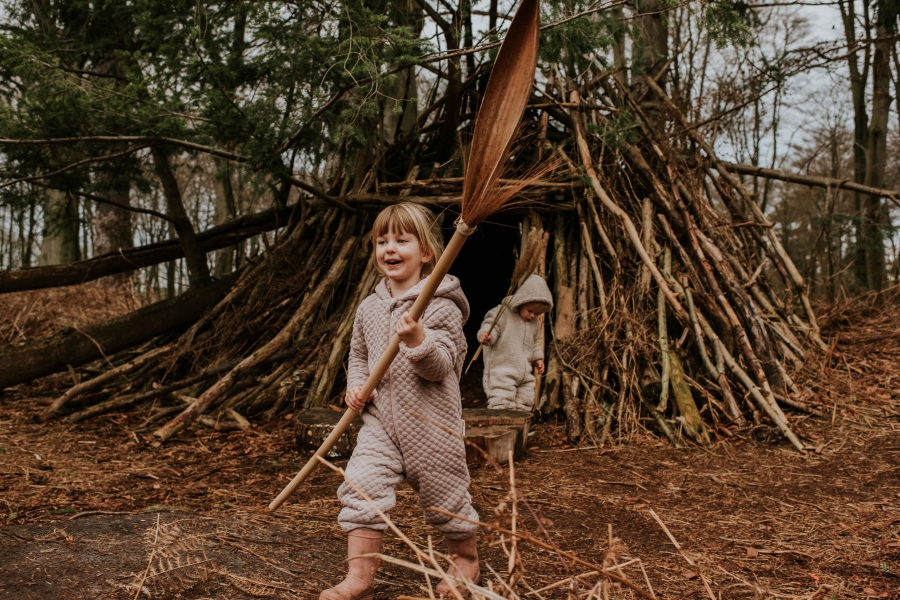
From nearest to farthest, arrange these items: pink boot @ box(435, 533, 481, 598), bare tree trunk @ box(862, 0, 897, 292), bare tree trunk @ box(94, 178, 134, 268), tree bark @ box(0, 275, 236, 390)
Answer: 1. pink boot @ box(435, 533, 481, 598)
2. tree bark @ box(0, 275, 236, 390)
3. bare tree trunk @ box(862, 0, 897, 292)
4. bare tree trunk @ box(94, 178, 134, 268)

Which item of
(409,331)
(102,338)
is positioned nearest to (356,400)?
(409,331)

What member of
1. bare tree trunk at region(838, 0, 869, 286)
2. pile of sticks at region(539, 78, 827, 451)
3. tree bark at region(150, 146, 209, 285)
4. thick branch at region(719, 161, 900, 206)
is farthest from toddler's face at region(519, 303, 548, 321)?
bare tree trunk at region(838, 0, 869, 286)

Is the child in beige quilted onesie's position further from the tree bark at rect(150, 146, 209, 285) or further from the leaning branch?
the leaning branch

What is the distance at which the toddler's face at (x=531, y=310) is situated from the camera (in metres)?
5.30

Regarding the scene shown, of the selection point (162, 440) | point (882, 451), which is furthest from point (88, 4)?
point (882, 451)

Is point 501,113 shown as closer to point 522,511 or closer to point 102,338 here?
point 522,511

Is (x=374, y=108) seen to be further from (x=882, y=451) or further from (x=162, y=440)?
(x=882, y=451)

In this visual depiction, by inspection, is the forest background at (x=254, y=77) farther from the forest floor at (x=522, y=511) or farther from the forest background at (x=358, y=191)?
the forest floor at (x=522, y=511)

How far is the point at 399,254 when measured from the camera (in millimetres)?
2480

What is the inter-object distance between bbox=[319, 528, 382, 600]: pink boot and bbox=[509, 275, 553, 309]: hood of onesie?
124 inches

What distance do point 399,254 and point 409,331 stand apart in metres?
0.44

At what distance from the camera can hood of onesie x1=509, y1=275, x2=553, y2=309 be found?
17.1ft

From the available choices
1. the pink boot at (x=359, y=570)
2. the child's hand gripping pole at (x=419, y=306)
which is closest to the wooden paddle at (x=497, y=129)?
the child's hand gripping pole at (x=419, y=306)

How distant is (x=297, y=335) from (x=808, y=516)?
13.7ft
